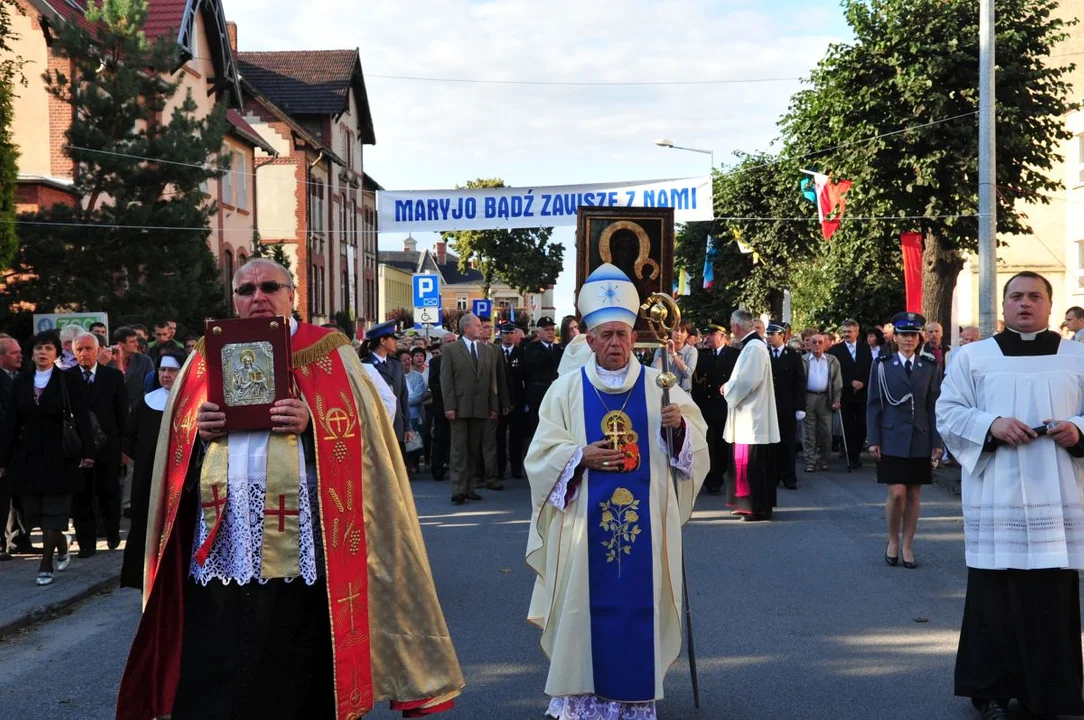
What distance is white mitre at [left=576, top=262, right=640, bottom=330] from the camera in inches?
221

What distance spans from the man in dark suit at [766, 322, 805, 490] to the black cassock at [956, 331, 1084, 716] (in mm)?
8775

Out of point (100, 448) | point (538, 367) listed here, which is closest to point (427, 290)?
point (538, 367)

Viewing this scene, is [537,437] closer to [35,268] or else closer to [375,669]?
[375,669]

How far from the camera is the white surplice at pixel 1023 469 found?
5551mm

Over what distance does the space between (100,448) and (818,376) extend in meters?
9.95

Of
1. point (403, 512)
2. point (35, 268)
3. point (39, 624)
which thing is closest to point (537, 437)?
point (403, 512)

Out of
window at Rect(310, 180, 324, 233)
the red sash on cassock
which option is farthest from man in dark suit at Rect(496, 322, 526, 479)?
window at Rect(310, 180, 324, 233)

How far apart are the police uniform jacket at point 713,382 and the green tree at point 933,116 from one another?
8.37 metres

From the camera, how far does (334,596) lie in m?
4.39

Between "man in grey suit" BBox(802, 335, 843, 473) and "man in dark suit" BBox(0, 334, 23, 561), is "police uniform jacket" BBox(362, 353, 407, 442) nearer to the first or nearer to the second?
"man in dark suit" BBox(0, 334, 23, 561)

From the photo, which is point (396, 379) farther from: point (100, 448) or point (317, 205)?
point (317, 205)

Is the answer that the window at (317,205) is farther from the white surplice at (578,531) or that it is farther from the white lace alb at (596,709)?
the white lace alb at (596,709)

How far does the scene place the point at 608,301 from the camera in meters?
5.62

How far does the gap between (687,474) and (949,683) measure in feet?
6.06
